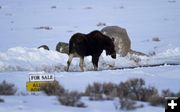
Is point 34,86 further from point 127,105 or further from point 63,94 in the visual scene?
point 127,105

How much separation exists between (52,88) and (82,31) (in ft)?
44.1

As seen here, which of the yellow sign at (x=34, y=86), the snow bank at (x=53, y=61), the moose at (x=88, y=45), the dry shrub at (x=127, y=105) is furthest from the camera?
the snow bank at (x=53, y=61)

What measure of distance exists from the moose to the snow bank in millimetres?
708

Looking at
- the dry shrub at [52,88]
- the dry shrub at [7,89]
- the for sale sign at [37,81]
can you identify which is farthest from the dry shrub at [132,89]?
the dry shrub at [7,89]

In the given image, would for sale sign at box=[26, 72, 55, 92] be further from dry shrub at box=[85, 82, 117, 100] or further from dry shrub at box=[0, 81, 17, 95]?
dry shrub at box=[85, 82, 117, 100]

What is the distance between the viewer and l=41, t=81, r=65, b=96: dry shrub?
11.1m

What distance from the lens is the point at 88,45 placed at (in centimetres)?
1496

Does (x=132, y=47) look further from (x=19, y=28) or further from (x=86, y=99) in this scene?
(x=86, y=99)

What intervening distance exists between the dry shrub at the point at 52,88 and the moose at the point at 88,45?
3570 mm

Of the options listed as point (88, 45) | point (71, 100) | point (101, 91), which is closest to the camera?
point (71, 100)

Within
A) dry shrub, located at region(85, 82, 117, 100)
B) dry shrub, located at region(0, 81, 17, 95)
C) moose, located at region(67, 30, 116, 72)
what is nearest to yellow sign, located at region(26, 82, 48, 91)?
dry shrub, located at region(0, 81, 17, 95)

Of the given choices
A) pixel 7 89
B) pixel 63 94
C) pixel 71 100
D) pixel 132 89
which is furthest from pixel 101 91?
pixel 7 89

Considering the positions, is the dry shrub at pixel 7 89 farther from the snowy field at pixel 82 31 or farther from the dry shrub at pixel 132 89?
the dry shrub at pixel 132 89

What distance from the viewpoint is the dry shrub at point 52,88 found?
11.1 meters
